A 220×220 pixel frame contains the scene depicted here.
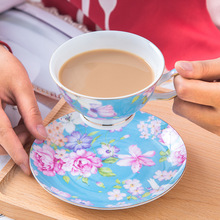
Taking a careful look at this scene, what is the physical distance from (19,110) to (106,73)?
0.78 ft

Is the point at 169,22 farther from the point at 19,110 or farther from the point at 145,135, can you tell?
the point at 19,110

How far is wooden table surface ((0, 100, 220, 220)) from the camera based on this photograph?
0.67 metres

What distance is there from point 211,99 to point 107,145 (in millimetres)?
267

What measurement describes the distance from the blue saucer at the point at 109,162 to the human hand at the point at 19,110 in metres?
0.03

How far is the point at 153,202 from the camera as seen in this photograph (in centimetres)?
69


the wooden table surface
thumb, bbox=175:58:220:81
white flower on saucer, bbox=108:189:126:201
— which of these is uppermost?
thumb, bbox=175:58:220:81

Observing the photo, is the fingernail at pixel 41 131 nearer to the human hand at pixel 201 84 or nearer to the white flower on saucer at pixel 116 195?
the white flower on saucer at pixel 116 195

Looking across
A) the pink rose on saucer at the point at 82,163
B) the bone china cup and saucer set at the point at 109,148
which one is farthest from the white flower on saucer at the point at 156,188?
the pink rose on saucer at the point at 82,163

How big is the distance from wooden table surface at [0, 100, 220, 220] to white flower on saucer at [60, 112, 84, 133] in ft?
0.51

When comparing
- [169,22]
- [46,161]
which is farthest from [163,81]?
[169,22]

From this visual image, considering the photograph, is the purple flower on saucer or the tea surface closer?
the tea surface

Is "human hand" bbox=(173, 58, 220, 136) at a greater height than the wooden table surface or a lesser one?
greater

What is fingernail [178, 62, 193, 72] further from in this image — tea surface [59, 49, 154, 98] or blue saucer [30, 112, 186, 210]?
blue saucer [30, 112, 186, 210]

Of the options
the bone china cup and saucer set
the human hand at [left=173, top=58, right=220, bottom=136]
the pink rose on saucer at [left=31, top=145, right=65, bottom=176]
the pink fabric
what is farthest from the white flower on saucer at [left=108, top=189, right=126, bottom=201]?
the pink fabric
